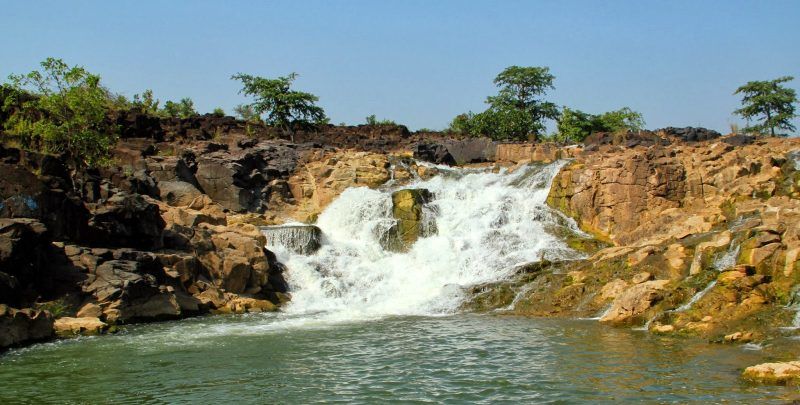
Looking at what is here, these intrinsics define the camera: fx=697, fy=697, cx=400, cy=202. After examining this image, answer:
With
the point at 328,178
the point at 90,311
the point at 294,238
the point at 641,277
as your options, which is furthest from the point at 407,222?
the point at 90,311

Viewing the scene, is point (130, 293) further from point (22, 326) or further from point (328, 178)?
point (328, 178)

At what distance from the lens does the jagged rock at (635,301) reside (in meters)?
19.7

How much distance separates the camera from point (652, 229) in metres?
28.5

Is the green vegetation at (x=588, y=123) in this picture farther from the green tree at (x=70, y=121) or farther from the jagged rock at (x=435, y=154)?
the green tree at (x=70, y=121)

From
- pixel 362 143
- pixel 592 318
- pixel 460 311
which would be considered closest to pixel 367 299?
pixel 460 311

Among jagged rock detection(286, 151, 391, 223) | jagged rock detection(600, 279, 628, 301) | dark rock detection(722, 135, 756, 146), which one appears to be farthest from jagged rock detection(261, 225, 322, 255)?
dark rock detection(722, 135, 756, 146)

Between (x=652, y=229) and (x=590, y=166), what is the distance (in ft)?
17.1

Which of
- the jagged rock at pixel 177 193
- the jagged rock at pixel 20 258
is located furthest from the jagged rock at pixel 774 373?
the jagged rock at pixel 177 193

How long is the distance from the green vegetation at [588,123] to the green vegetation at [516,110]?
94.8 inches

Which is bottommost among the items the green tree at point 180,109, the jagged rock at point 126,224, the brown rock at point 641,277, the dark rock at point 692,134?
the brown rock at point 641,277

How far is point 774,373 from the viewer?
12117 mm

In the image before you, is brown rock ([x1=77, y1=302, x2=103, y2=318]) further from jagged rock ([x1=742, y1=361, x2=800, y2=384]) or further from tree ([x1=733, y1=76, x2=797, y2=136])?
tree ([x1=733, y1=76, x2=797, y2=136])

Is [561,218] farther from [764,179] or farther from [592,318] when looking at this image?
[592,318]

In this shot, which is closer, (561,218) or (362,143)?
(561,218)
